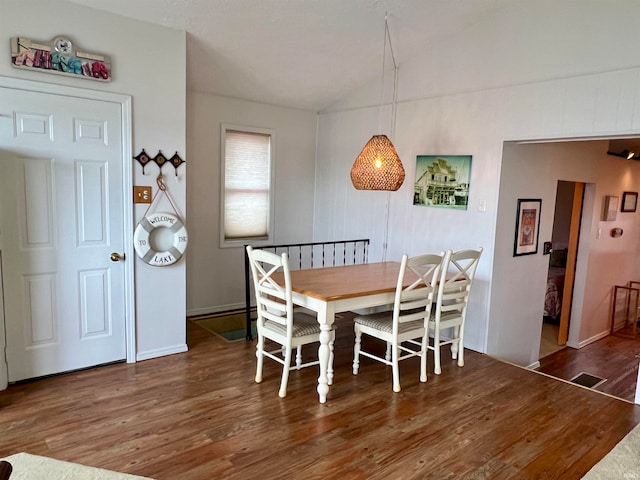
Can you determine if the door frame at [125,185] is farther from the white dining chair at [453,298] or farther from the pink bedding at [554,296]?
the pink bedding at [554,296]

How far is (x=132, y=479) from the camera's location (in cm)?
213

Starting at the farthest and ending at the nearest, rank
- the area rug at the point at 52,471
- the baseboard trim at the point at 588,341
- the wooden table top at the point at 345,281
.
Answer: the baseboard trim at the point at 588,341 → the wooden table top at the point at 345,281 → the area rug at the point at 52,471

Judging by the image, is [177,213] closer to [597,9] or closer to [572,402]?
[572,402]

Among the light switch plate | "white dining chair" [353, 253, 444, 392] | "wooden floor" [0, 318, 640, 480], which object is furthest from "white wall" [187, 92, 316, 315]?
"white dining chair" [353, 253, 444, 392]

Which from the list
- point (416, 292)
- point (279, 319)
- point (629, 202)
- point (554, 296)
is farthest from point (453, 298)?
point (629, 202)

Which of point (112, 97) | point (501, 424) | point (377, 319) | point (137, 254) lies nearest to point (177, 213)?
point (137, 254)

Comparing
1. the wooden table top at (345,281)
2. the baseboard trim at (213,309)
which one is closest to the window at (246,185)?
the baseboard trim at (213,309)

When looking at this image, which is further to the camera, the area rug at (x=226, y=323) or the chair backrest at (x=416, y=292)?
the area rug at (x=226, y=323)

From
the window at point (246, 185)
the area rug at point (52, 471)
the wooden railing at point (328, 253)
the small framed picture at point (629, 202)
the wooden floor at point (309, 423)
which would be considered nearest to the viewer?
the area rug at point (52, 471)

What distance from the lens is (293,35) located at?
3.93 meters

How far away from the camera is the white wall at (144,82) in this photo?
295cm

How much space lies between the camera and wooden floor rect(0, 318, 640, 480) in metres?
2.38

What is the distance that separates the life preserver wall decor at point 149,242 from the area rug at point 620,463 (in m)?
3.11

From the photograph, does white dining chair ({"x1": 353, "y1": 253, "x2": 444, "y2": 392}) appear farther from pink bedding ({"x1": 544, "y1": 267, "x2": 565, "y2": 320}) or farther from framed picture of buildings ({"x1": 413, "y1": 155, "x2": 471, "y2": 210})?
pink bedding ({"x1": 544, "y1": 267, "x2": 565, "y2": 320})
